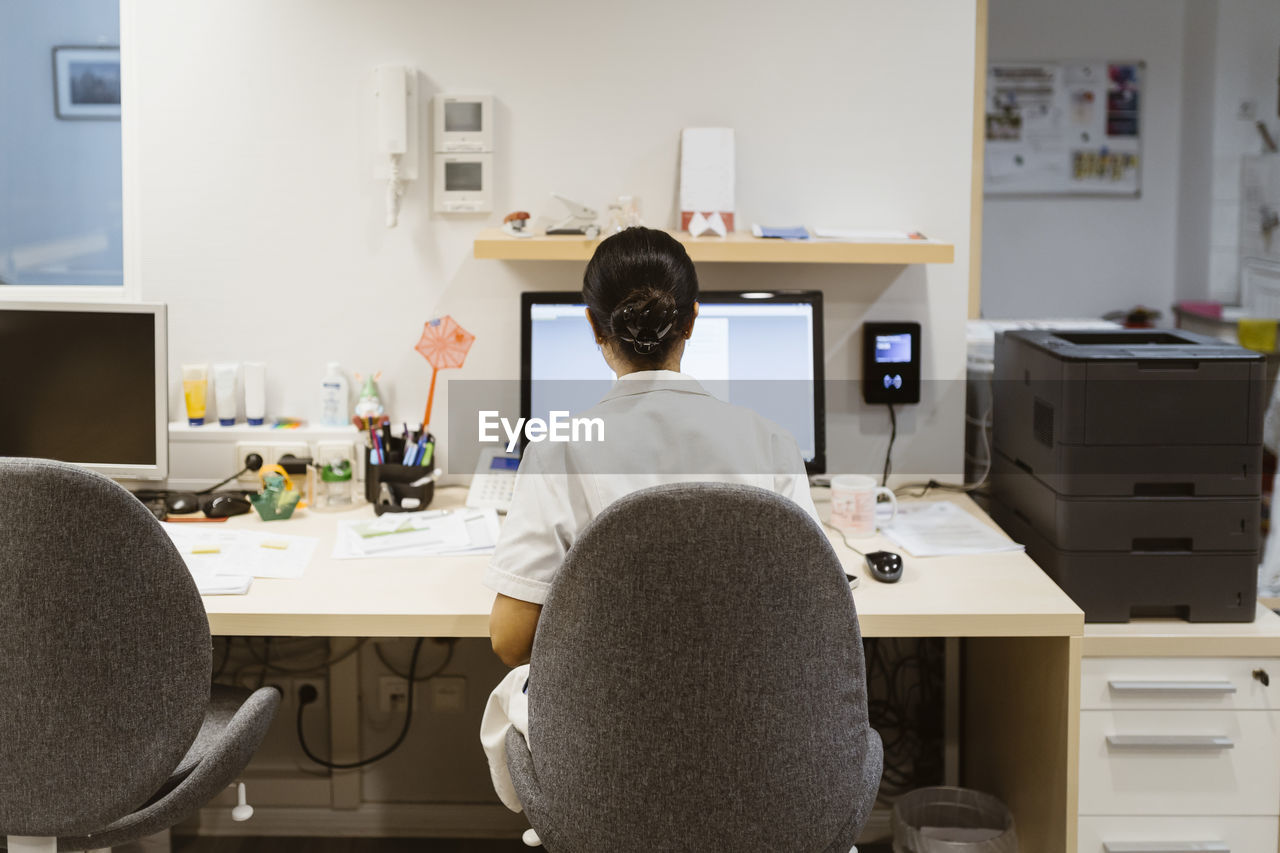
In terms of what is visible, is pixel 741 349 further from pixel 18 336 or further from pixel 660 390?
pixel 18 336

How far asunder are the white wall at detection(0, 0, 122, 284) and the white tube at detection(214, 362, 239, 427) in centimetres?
37

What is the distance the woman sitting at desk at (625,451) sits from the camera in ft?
4.50

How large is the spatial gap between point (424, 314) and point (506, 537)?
3.74ft

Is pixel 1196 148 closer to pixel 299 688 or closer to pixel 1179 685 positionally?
pixel 1179 685

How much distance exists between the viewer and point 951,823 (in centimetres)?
226

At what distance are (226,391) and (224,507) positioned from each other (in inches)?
13.1

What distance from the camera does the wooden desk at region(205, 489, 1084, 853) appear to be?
5.57 feet

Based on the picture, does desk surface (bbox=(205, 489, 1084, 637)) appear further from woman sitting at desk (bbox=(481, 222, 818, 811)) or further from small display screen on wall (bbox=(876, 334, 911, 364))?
small display screen on wall (bbox=(876, 334, 911, 364))

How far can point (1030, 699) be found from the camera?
1968 mm

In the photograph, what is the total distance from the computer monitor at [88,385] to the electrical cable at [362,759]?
0.61 metres

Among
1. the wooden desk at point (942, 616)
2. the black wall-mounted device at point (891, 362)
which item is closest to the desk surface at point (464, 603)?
the wooden desk at point (942, 616)

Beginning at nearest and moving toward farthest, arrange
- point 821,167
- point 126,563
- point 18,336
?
1. point 126,563
2. point 18,336
3. point 821,167

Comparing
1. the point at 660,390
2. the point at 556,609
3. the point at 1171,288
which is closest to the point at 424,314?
the point at 660,390

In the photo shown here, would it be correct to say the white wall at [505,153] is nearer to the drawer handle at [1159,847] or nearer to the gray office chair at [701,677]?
the drawer handle at [1159,847]
